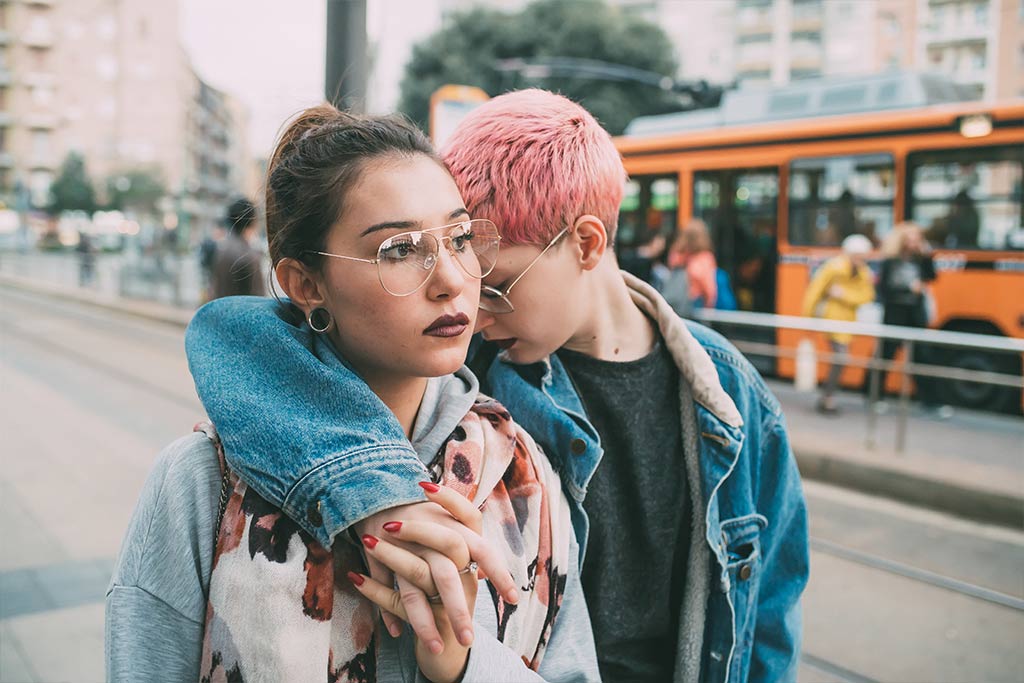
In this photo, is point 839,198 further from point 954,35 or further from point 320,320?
point 954,35

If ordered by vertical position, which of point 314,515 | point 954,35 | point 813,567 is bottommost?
point 813,567

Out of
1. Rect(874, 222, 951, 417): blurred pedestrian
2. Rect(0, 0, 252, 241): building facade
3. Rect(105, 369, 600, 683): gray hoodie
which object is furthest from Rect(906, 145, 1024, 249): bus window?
Rect(0, 0, 252, 241): building facade

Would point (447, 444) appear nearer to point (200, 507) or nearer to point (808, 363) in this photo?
point (200, 507)

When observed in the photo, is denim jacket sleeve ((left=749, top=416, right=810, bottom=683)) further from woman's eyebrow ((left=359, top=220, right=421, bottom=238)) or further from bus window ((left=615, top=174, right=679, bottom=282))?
bus window ((left=615, top=174, right=679, bottom=282))

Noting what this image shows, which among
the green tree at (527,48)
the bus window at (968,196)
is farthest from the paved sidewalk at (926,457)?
the green tree at (527,48)

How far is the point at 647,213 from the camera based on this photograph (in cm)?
1145

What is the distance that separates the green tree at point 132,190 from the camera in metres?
60.7

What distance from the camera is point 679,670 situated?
5.03 feet

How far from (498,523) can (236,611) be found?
35 centimetres

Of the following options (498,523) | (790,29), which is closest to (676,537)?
(498,523)

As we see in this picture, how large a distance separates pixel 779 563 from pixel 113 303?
62.0 ft

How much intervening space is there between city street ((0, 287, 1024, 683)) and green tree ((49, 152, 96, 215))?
57.8 m

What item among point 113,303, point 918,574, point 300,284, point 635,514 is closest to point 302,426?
point 300,284

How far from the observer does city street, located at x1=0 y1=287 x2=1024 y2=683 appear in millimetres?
3584
